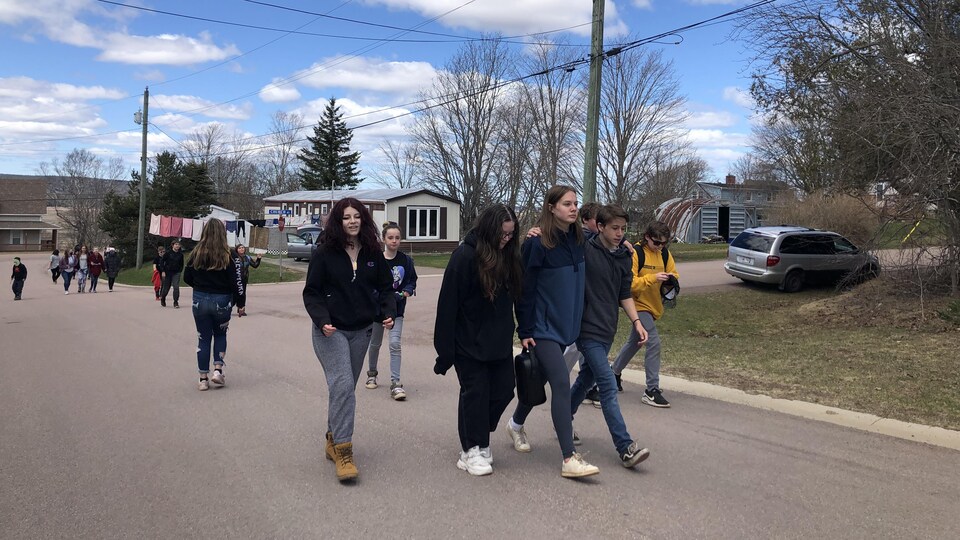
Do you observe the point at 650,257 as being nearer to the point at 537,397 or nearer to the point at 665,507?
the point at 537,397

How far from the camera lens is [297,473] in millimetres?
4691

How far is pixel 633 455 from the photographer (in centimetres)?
467

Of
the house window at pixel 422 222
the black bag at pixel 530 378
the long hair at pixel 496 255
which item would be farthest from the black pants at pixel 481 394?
the house window at pixel 422 222

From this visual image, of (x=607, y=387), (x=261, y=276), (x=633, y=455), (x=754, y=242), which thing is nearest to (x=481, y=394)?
(x=607, y=387)

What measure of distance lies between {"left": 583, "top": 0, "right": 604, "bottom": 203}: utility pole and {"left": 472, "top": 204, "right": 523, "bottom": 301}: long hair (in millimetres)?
8593

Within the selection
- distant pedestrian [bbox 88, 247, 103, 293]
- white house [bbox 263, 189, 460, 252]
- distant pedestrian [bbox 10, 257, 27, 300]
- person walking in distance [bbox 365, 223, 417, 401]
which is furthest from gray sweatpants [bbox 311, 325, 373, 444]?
white house [bbox 263, 189, 460, 252]

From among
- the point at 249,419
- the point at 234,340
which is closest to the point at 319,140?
the point at 234,340

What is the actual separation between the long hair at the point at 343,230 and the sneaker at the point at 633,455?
7.30 feet

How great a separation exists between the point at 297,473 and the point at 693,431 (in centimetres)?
322

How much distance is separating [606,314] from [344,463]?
205 centimetres

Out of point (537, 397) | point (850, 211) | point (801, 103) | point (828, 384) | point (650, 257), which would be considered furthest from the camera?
point (850, 211)

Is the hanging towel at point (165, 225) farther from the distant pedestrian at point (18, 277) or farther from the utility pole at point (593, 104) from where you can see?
the utility pole at point (593, 104)

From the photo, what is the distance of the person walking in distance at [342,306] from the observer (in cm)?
464

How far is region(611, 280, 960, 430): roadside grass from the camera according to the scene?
683 cm
